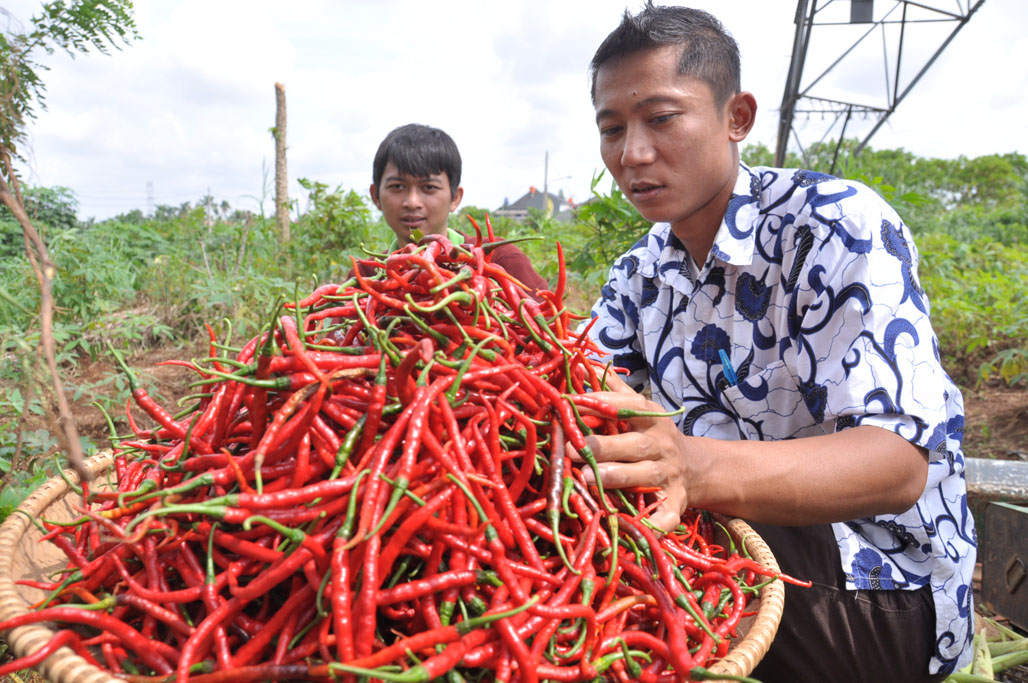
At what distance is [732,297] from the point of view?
1.97 m

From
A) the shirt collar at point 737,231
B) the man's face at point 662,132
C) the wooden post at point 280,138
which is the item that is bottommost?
the shirt collar at point 737,231

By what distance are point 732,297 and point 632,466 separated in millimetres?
885

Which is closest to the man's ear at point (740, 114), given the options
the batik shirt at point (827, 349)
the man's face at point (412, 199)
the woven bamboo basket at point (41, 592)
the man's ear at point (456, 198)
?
the batik shirt at point (827, 349)

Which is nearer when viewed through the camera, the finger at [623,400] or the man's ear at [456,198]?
the finger at [623,400]

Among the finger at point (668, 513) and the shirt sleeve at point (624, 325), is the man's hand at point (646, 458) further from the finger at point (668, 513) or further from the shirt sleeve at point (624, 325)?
the shirt sleeve at point (624, 325)

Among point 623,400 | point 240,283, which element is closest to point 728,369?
point 623,400

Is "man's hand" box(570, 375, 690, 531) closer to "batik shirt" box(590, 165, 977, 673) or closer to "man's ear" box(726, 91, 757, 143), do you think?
"batik shirt" box(590, 165, 977, 673)

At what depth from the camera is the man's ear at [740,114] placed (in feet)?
6.24

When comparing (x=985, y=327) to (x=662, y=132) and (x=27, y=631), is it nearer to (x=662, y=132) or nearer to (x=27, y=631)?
(x=662, y=132)

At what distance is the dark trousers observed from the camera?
1722 millimetres

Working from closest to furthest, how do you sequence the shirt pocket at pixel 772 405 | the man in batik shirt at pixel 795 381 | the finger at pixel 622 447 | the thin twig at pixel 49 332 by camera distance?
1. the thin twig at pixel 49 332
2. the finger at pixel 622 447
3. the man in batik shirt at pixel 795 381
4. the shirt pocket at pixel 772 405

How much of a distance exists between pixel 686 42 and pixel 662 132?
238 mm

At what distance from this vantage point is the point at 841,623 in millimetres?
1732

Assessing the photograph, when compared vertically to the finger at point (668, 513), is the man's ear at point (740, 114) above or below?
Answer: above
